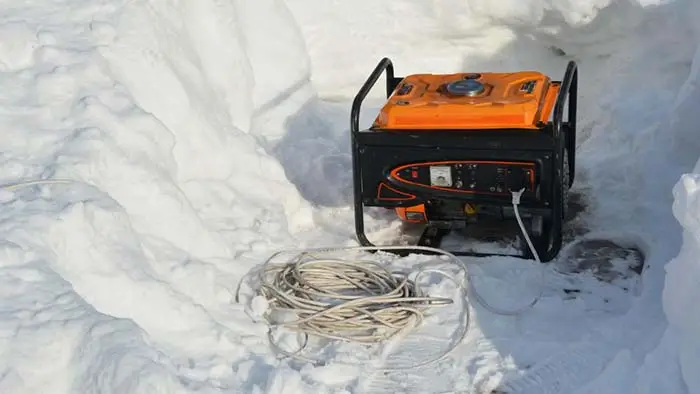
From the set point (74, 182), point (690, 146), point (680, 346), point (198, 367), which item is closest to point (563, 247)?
point (690, 146)

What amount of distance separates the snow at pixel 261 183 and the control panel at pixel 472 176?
0.35m

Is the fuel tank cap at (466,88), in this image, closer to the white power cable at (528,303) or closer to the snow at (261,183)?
the white power cable at (528,303)

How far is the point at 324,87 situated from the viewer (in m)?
5.38

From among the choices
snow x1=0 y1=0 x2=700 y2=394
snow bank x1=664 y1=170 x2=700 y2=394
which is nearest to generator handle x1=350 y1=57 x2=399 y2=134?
snow x1=0 y1=0 x2=700 y2=394

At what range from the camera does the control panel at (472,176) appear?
3684mm

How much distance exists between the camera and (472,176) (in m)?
3.75

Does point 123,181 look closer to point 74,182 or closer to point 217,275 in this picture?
point 74,182

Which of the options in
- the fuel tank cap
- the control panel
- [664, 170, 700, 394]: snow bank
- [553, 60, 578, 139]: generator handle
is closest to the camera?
[664, 170, 700, 394]: snow bank

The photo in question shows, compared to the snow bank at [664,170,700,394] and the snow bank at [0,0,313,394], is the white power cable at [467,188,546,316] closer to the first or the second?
the snow bank at [664,170,700,394]

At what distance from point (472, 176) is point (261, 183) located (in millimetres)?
1088

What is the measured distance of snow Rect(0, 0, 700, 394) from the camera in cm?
288

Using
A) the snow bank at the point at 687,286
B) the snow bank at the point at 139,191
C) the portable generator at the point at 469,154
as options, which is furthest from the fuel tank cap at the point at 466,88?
the snow bank at the point at 687,286

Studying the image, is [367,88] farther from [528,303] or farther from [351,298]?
[528,303]

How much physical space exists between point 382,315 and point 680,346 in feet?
3.57
